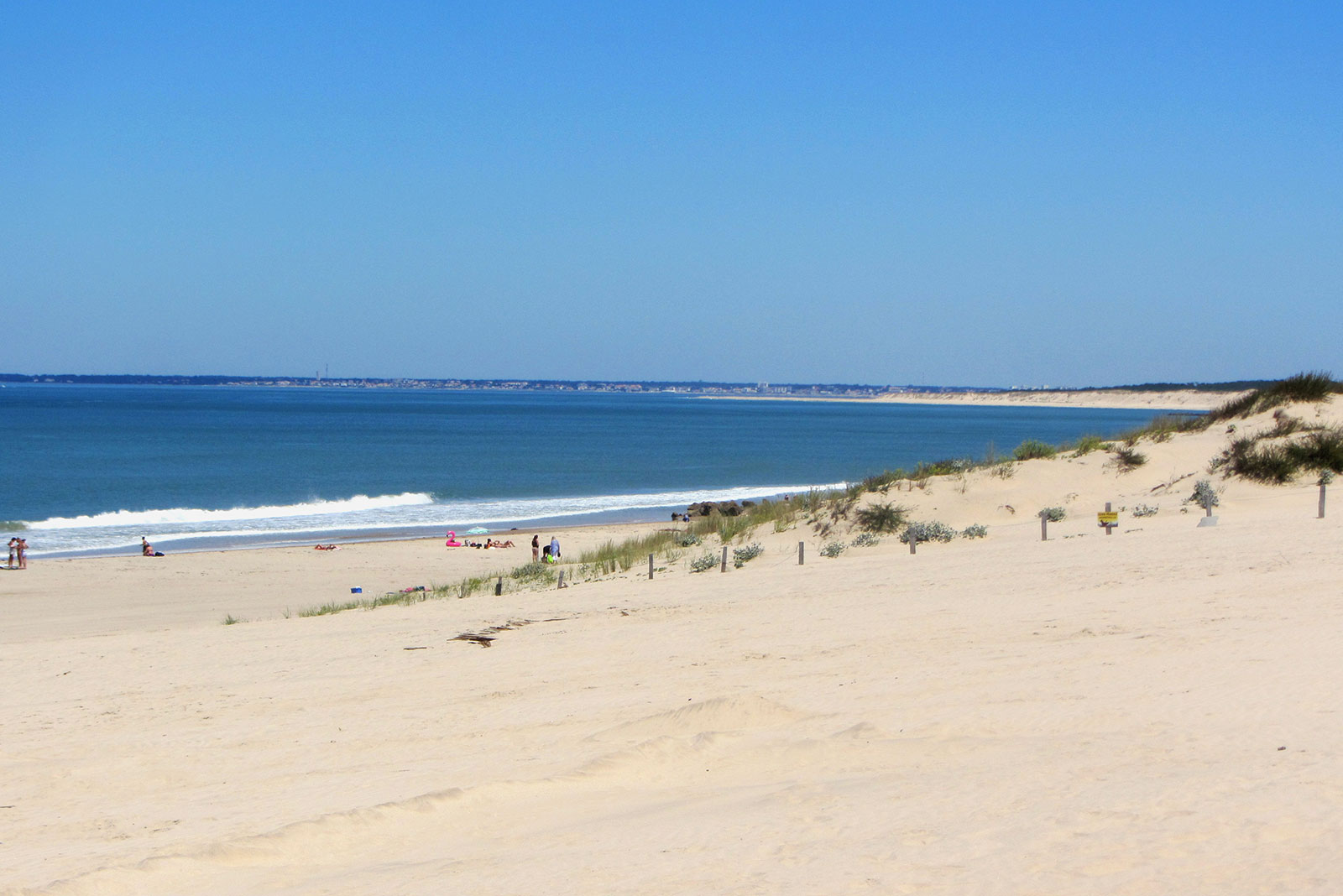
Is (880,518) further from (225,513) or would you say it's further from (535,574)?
(225,513)

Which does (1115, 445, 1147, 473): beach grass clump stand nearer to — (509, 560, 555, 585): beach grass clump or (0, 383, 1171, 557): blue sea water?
(509, 560, 555, 585): beach grass clump

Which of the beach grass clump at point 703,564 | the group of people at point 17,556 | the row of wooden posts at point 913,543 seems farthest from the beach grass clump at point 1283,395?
the group of people at point 17,556

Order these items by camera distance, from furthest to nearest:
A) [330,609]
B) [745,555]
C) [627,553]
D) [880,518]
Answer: [880,518] → [627,553] → [745,555] → [330,609]

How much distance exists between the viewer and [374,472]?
5700 cm

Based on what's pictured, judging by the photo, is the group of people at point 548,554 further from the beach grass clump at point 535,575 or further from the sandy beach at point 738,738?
the sandy beach at point 738,738

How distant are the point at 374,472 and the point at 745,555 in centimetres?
3921

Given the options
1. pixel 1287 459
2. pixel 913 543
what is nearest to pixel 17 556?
pixel 913 543

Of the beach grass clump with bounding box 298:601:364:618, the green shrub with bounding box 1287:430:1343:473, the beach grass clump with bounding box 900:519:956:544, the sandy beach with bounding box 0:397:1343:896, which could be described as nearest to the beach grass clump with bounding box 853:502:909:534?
the beach grass clump with bounding box 900:519:956:544

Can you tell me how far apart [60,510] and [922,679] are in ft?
128

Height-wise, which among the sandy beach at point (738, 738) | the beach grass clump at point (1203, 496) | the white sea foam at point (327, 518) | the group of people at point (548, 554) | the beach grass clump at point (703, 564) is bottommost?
the white sea foam at point (327, 518)

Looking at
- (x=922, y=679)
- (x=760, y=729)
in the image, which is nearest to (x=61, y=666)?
(x=760, y=729)

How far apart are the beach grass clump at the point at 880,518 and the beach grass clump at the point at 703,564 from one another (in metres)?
4.60

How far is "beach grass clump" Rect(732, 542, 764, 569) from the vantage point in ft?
69.3

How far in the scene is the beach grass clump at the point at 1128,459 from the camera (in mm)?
28172
